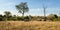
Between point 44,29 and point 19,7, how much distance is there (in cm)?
4698

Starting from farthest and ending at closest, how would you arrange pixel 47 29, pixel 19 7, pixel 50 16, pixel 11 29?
1. pixel 19 7
2. pixel 50 16
3. pixel 47 29
4. pixel 11 29

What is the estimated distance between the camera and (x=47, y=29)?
1499cm

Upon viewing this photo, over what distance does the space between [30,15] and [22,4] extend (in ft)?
71.2

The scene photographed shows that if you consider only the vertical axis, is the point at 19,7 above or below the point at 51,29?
above

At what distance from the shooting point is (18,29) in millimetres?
13648

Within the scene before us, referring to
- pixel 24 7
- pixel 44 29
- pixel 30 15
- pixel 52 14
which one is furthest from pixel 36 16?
pixel 44 29

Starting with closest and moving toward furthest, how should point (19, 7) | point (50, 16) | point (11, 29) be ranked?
point (11, 29), point (50, 16), point (19, 7)

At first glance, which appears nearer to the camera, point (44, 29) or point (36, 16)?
point (44, 29)

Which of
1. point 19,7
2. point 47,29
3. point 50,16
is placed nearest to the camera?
point 47,29

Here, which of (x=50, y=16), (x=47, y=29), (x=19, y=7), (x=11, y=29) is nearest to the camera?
(x=11, y=29)

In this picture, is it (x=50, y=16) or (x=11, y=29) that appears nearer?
(x=11, y=29)

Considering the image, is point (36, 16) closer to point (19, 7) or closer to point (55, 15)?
point (55, 15)

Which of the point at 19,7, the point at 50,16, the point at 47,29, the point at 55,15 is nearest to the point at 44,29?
the point at 47,29

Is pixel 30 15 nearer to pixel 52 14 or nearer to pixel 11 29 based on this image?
pixel 52 14
